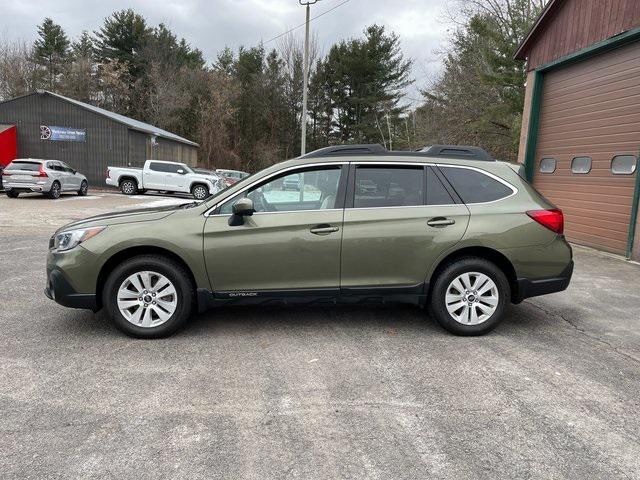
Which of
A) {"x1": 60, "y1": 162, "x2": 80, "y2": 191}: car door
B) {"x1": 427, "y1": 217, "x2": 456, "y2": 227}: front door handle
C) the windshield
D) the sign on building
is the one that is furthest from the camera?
the sign on building

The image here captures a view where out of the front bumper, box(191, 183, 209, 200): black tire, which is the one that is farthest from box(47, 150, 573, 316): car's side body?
box(191, 183, 209, 200): black tire

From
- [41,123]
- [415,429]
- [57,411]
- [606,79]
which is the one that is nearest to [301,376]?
[415,429]

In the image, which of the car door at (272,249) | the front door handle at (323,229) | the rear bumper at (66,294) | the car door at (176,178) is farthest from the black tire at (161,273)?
the car door at (176,178)

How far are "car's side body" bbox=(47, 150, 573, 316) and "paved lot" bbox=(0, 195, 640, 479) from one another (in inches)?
19.0

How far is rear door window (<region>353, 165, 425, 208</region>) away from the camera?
4.44 m

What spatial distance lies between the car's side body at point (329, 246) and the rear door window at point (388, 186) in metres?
0.04

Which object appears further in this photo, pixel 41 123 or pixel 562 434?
pixel 41 123

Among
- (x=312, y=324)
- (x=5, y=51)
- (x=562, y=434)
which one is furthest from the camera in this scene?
(x=5, y=51)

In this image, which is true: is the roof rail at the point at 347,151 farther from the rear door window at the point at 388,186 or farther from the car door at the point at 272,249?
the car door at the point at 272,249

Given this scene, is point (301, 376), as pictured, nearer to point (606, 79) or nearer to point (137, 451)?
point (137, 451)

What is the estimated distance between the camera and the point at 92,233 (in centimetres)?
420

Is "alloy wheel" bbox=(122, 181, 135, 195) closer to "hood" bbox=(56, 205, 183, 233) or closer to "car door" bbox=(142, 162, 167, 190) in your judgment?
"car door" bbox=(142, 162, 167, 190)

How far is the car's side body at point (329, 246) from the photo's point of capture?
4.19 m

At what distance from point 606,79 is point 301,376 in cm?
933
